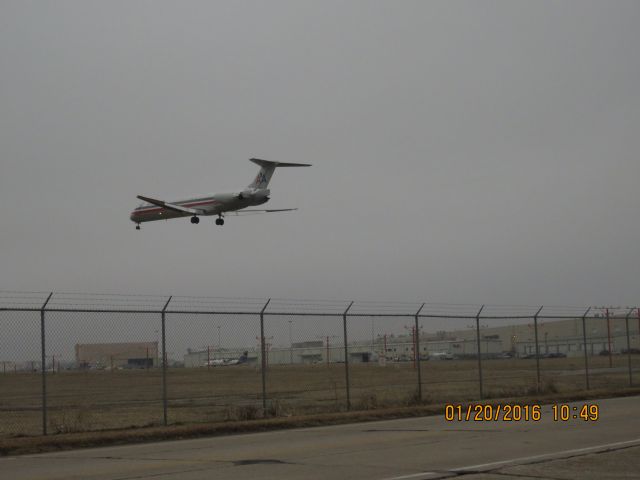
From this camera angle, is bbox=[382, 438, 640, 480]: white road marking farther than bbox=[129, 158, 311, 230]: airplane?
No

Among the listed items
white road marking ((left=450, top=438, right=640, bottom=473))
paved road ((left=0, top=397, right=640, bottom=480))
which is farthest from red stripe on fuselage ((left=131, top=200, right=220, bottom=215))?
white road marking ((left=450, top=438, right=640, bottom=473))

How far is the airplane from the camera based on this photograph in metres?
47.9

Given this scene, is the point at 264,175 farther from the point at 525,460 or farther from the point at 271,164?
the point at 525,460

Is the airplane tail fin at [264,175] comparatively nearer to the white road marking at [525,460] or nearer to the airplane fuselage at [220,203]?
the airplane fuselage at [220,203]

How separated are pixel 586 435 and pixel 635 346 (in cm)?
8197

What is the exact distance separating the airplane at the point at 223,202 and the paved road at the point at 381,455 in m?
29.2

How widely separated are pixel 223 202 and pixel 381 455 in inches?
1375

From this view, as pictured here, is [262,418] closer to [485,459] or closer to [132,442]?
[132,442]

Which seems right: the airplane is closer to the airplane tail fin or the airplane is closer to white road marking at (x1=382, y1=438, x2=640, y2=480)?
the airplane tail fin

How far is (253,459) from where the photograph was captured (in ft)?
46.5

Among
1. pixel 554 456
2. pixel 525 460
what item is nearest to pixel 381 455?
pixel 525 460

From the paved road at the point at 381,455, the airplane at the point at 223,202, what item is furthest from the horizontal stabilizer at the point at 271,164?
the paved road at the point at 381,455

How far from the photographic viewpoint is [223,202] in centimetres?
4825

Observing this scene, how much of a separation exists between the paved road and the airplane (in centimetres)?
2925
